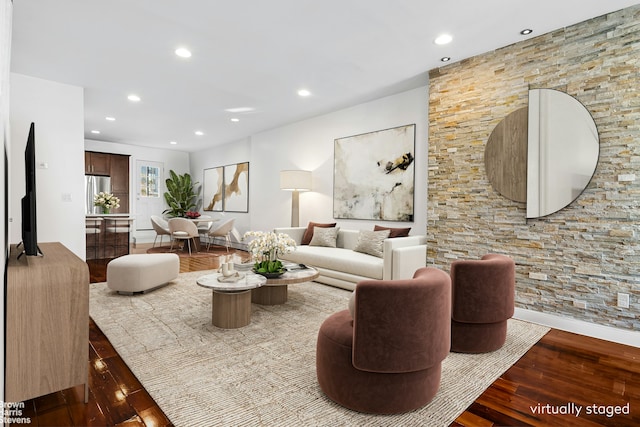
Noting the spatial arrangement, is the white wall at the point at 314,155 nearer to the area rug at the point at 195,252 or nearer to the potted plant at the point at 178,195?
the area rug at the point at 195,252

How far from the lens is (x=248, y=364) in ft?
7.57

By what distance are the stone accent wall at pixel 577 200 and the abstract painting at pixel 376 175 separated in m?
0.74

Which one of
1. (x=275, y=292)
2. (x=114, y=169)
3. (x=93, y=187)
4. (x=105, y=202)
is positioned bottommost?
(x=275, y=292)

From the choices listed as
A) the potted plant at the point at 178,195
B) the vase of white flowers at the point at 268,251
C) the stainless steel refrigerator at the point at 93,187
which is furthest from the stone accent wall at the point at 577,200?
the stainless steel refrigerator at the point at 93,187

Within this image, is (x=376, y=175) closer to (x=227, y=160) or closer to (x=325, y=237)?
(x=325, y=237)

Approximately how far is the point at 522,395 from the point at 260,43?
Result: 3655 millimetres

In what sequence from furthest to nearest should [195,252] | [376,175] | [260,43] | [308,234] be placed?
[195,252] < [308,234] < [376,175] < [260,43]

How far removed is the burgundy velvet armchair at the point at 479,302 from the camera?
2.48 meters

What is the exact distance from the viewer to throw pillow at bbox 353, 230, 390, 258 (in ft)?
14.7

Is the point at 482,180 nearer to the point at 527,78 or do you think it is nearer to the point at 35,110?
the point at 527,78

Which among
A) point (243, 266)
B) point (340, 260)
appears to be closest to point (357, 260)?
point (340, 260)

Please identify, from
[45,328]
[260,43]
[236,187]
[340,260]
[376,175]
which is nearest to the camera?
[45,328]

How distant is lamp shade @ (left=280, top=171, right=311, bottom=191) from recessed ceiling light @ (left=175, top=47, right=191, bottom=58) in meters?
2.62

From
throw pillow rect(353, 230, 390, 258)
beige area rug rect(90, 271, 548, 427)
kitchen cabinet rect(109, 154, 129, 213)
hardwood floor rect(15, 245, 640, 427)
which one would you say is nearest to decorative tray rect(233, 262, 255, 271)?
beige area rug rect(90, 271, 548, 427)
